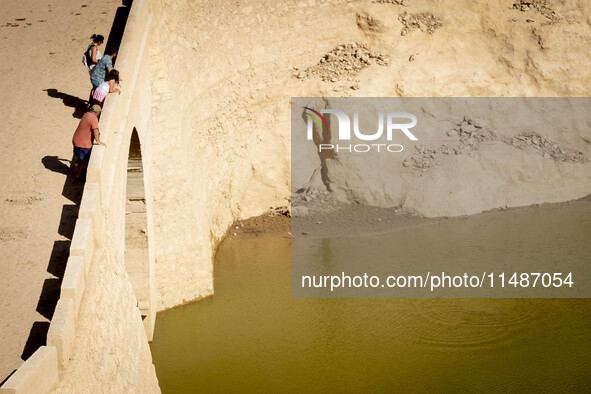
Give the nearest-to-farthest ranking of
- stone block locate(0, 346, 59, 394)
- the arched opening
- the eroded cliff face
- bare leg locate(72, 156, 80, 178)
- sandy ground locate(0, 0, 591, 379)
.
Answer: stone block locate(0, 346, 59, 394)
sandy ground locate(0, 0, 591, 379)
bare leg locate(72, 156, 80, 178)
the arched opening
the eroded cliff face

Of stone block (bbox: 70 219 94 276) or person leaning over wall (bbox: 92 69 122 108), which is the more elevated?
person leaning over wall (bbox: 92 69 122 108)

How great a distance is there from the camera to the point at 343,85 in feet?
73.4

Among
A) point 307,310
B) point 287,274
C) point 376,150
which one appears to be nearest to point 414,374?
point 307,310

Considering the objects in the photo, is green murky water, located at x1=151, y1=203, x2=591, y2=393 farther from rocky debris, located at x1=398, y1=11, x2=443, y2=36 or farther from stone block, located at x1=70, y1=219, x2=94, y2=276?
rocky debris, located at x1=398, y1=11, x2=443, y2=36

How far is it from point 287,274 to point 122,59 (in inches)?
327

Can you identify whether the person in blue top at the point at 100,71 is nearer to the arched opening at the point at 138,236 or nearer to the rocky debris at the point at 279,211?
the arched opening at the point at 138,236

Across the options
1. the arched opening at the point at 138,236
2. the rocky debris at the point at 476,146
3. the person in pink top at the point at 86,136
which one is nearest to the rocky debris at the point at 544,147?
the rocky debris at the point at 476,146

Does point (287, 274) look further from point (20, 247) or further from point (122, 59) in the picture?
point (20, 247)

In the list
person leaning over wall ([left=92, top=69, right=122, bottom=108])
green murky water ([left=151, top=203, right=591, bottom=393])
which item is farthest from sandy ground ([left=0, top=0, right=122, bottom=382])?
green murky water ([left=151, top=203, right=591, bottom=393])

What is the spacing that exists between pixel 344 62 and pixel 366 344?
9.39 meters

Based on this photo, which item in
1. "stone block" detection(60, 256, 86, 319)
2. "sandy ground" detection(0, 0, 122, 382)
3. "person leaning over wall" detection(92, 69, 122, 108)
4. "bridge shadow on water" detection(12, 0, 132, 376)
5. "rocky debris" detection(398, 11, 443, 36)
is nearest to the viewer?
"stone block" detection(60, 256, 86, 319)

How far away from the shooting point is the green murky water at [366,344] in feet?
48.0

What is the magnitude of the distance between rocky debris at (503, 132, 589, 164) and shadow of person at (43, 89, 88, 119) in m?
15.0

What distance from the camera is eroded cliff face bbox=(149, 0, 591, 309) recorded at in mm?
17125
